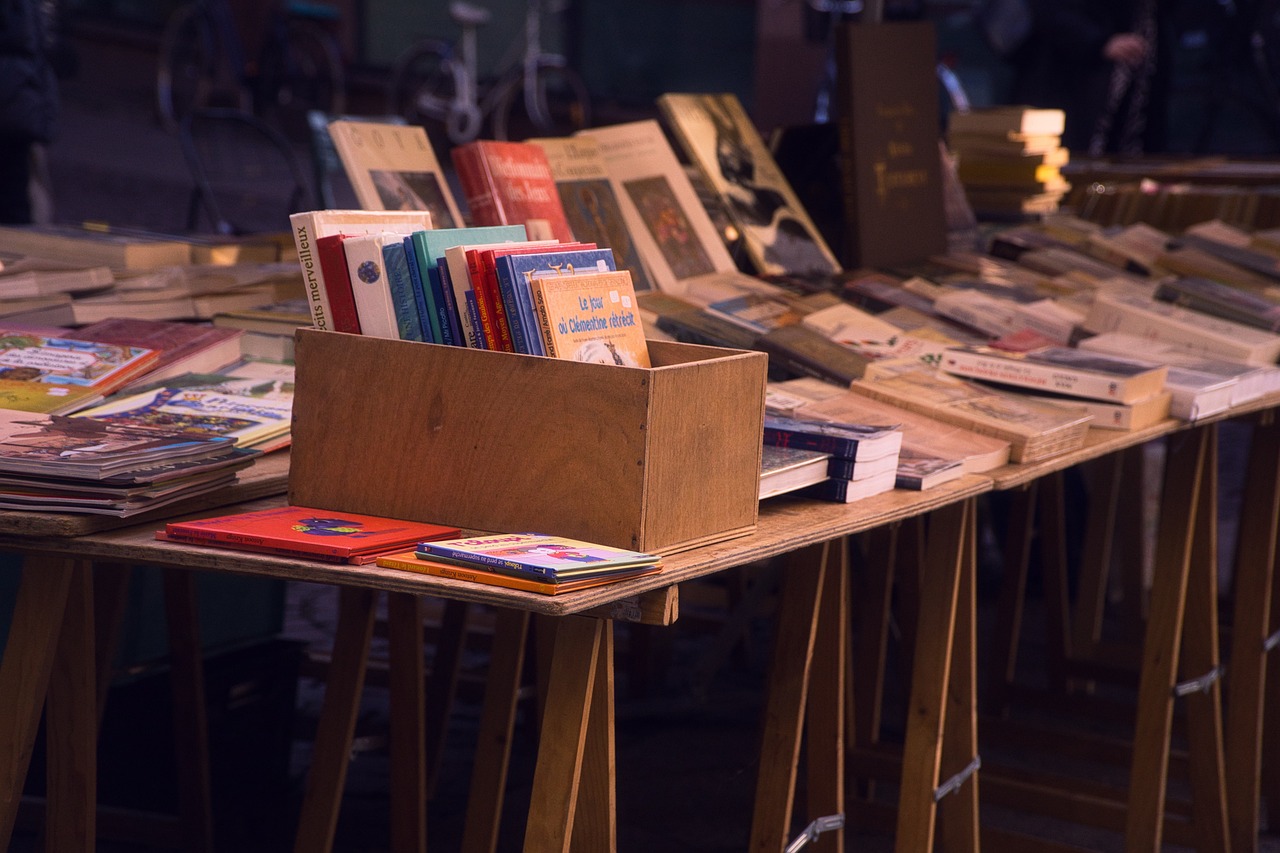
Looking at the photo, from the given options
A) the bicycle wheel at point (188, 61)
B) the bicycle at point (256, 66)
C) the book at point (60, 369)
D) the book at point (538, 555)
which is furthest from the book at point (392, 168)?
the bicycle wheel at point (188, 61)

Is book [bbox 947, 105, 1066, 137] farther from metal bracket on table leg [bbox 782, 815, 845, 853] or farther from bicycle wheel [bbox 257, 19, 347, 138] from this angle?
bicycle wheel [bbox 257, 19, 347, 138]

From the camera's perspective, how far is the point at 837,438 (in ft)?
5.90

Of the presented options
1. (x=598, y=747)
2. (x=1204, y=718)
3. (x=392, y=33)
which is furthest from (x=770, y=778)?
(x=392, y=33)

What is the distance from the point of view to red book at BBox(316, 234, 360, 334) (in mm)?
1608

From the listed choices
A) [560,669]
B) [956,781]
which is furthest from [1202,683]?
[560,669]

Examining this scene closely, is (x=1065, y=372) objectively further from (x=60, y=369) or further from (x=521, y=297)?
(x=60, y=369)

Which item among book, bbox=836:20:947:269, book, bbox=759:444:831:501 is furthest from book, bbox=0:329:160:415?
book, bbox=836:20:947:269

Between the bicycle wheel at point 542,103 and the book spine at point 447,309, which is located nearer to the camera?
the book spine at point 447,309

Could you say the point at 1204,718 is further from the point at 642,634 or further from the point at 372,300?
the point at 372,300

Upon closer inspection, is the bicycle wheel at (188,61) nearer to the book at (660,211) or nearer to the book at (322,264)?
the book at (660,211)

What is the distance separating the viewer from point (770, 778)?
6.88 ft

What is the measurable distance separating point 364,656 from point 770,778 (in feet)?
2.07

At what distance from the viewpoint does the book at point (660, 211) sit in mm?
2609

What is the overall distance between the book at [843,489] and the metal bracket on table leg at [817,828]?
1.96 feet
